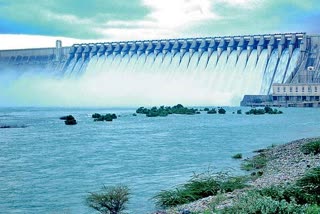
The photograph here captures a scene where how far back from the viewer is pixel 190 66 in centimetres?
7000

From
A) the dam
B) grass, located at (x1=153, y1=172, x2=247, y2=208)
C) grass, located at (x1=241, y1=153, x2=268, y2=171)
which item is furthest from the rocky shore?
the dam

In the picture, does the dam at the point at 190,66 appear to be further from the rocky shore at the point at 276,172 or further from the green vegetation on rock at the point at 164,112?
the rocky shore at the point at 276,172

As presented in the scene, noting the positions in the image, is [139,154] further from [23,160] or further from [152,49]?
[152,49]

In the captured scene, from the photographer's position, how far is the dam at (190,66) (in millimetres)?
64625

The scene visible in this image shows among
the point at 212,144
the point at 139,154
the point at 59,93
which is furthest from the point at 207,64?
the point at 139,154

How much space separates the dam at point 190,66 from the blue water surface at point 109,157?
23212 mm

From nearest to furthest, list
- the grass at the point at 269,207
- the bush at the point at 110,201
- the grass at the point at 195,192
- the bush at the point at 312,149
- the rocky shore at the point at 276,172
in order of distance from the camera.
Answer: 1. the grass at the point at 269,207
2. the rocky shore at the point at 276,172
3. the bush at the point at 110,201
4. the grass at the point at 195,192
5. the bush at the point at 312,149

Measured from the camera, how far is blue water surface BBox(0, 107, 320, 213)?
609 inches

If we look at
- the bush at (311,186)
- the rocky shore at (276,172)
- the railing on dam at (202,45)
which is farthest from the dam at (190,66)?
the bush at (311,186)

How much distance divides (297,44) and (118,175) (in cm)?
4942

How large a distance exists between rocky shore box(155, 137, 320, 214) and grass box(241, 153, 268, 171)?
0.17 m

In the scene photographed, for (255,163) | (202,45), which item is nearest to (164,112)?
(202,45)

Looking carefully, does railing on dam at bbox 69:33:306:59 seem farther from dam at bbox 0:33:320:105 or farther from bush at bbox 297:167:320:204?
bush at bbox 297:167:320:204

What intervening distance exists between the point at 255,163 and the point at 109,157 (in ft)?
21.9
